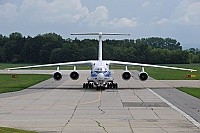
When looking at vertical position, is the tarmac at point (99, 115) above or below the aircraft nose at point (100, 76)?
below

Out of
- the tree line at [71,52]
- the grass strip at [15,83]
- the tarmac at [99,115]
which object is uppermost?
the tree line at [71,52]

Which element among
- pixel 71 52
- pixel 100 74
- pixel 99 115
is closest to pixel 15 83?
pixel 100 74

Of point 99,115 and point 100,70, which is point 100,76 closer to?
point 100,70

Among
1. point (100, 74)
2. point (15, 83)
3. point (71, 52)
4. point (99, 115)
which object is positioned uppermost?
point (71, 52)

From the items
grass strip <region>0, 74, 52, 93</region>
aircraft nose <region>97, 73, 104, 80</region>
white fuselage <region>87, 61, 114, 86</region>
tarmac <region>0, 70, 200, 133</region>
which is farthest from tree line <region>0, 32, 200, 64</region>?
tarmac <region>0, 70, 200, 133</region>

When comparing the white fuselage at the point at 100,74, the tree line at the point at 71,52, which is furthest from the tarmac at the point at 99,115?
the tree line at the point at 71,52

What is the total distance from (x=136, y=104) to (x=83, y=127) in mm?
10025

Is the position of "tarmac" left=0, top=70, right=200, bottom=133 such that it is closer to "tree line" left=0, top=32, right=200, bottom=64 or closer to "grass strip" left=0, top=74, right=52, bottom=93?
"grass strip" left=0, top=74, right=52, bottom=93

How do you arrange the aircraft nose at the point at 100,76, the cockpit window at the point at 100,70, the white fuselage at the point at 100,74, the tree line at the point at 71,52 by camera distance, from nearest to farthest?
the aircraft nose at the point at 100,76 → the white fuselage at the point at 100,74 → the cockpit window at the point at 100,70 → the tree line at the point at 71,52

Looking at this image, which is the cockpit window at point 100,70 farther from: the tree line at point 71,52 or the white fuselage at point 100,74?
the tree line at point 71,52

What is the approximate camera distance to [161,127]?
17.8 metres

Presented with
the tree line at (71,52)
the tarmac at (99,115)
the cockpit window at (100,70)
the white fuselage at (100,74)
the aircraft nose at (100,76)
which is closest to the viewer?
the tarmac at (99,115)

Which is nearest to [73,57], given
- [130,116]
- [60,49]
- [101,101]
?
[60,49]

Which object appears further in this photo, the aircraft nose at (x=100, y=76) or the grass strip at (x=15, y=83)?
the grass strip at (x=15, y=83)
